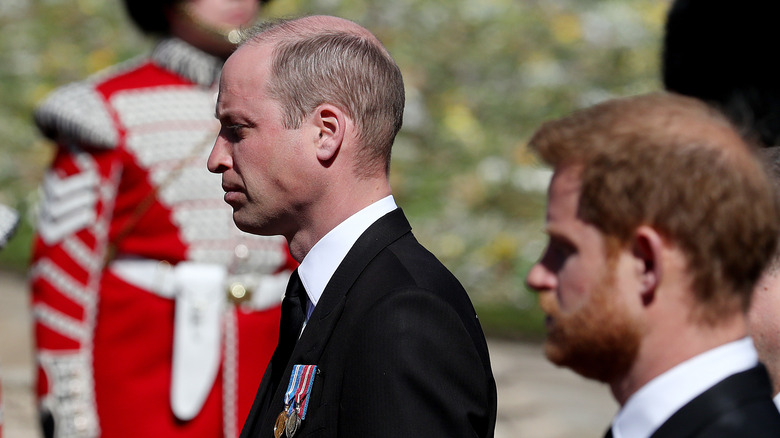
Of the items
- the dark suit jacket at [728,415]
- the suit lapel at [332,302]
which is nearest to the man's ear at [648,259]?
the dark suit jacket at [728,415]

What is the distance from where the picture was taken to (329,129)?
6.79ft

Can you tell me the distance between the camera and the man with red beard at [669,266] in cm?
145

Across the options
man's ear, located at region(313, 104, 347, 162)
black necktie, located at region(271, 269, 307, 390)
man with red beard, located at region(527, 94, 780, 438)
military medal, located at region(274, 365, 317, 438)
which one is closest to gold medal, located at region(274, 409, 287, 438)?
military medal, located at region(274, 365, 317, 438)

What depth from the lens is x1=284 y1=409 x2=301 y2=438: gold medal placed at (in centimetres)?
193

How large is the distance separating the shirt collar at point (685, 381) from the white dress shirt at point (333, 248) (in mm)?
721

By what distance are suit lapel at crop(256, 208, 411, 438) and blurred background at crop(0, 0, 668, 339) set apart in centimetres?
473

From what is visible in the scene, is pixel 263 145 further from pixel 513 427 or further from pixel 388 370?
pixel 513 427

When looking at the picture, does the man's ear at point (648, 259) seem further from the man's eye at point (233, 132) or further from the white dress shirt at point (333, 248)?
the man's eye at point (233, 132)

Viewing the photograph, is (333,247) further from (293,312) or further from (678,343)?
(678,343)

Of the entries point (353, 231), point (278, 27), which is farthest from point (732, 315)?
point (278, 27)

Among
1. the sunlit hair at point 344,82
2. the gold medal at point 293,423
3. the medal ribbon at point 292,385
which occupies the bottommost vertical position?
the gold medal at point 293,423

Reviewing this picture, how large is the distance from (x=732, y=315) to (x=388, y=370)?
599 millimetres

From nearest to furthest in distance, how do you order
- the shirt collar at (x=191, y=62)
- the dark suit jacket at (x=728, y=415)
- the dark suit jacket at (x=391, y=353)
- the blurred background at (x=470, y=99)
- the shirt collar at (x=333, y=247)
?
the dark suit jacket at (x=728, y=415) < the dark suit jacket at (x=391, y=353) < the shirt collar at (x=333, y=247) < the shirt collar at (x=191, y=62) < the blurred background at (x=470, y=99)

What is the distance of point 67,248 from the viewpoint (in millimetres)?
3498
